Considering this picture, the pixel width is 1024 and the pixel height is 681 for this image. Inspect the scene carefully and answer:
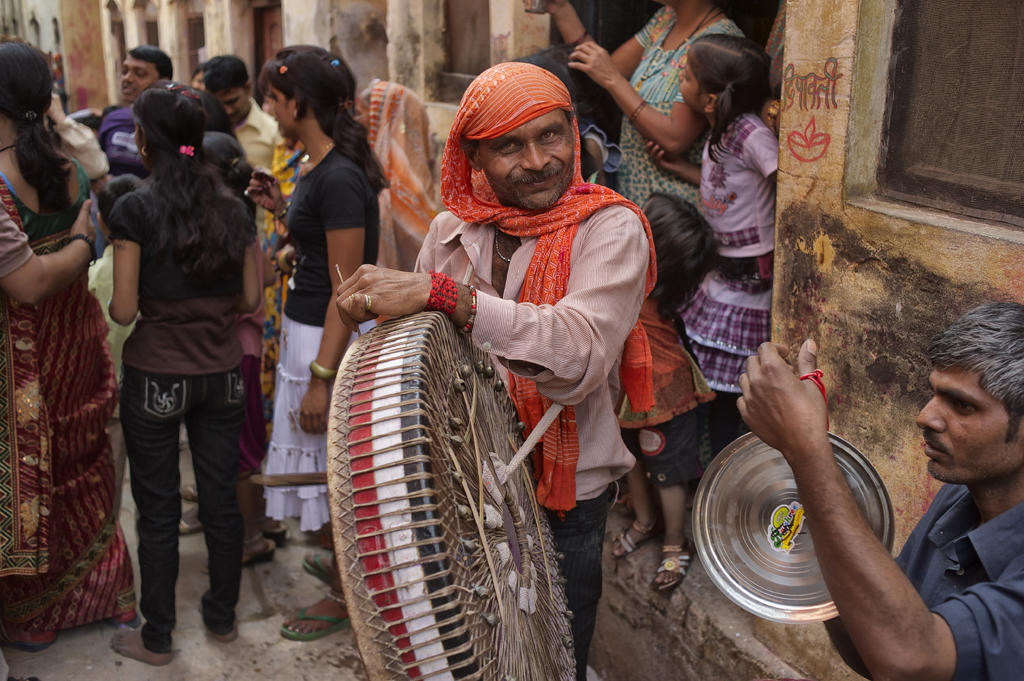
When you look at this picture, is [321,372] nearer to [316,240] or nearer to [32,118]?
[316,240]

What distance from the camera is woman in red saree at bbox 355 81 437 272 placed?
13.9 feet

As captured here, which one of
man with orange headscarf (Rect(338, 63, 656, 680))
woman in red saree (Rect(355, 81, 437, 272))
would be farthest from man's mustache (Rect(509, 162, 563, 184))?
woman in red saree (Rect(355, 81, 437, 272))

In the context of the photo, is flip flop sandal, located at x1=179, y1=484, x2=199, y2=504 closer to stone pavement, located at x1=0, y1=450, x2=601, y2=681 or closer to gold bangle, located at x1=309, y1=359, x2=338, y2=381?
stone pavement, located at x1=0, y1=450, x2=601, y2=681

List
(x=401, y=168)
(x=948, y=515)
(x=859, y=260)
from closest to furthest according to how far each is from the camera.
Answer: (x=948, y=515)
(x=859, y=260)
(x=401, y=168)

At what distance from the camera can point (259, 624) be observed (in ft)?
11.4

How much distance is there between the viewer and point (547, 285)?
6.08ft

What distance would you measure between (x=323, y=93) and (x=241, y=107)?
2.22m

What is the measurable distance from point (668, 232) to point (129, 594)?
2575 millimetres

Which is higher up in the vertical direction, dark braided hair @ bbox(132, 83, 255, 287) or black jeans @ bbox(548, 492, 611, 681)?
dark braided hair @ bbox(132, 83, 255, 287)

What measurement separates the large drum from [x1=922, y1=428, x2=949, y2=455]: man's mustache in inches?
28.2

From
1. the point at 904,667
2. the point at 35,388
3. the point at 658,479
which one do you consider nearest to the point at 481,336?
the point at 904,667

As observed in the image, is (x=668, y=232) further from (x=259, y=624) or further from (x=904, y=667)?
(x=259, y=624)

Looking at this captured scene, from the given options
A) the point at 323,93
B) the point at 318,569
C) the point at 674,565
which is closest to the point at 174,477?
the point at 318,569

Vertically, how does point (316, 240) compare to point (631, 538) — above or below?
above
